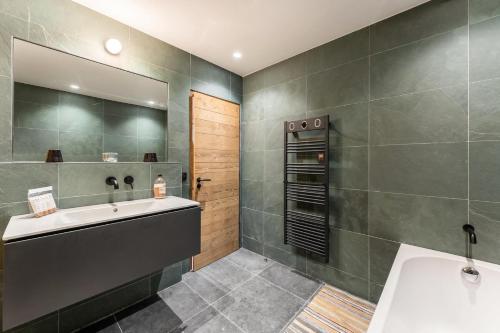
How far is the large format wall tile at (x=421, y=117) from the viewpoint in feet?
4.52

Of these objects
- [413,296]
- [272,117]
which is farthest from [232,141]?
[413,296]

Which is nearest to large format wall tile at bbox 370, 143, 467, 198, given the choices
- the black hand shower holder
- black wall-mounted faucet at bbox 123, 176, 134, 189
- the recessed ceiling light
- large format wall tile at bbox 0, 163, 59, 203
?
the black hand shower holder

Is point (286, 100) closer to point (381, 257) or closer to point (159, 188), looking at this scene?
point (159, 188)

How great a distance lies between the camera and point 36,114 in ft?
4.53

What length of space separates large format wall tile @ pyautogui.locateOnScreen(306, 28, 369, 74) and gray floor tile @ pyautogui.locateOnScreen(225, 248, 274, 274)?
219 centimetres

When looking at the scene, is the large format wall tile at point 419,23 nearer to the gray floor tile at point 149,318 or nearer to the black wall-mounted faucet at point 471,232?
the black wall-mounted faucet at point 471,232

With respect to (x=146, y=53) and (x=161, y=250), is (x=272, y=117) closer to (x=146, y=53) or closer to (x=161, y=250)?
(x=146, y=53)

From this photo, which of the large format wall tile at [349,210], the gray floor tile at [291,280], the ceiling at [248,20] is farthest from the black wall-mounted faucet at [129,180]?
the large format wall tile at [349,210]

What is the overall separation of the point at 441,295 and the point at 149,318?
6.77 ft

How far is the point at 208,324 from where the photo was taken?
1507 millimetres

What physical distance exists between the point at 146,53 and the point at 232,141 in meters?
1.28

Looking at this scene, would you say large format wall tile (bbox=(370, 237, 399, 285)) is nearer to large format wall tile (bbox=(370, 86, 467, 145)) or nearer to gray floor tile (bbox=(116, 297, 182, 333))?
Answer: large format wall tile (bbox=(370, 86, 467, 145))

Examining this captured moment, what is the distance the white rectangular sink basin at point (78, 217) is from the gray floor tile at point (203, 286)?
863mm

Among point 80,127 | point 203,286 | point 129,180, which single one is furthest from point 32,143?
point 203,286
